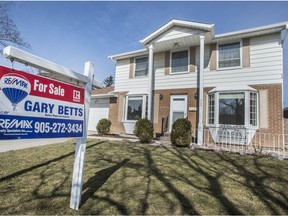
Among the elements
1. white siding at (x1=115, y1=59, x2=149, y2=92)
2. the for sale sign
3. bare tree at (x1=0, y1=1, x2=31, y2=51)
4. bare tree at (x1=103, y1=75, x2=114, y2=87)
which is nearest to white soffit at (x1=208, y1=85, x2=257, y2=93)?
white siding at (x1=115, y1=59, x2=149, y2=92)

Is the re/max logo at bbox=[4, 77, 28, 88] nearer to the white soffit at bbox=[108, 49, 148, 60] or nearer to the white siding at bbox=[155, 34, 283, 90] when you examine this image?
the white siding at bbox=[155, 34, 283, 90]

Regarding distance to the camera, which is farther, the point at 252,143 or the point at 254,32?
the point at 254,32

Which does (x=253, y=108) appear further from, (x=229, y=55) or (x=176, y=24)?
(x=176, y=24)

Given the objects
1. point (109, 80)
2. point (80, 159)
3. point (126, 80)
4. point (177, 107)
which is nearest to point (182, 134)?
point (177, 107)

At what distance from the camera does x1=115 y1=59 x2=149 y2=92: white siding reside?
12586 millimetres

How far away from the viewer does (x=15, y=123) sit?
2.32 meters

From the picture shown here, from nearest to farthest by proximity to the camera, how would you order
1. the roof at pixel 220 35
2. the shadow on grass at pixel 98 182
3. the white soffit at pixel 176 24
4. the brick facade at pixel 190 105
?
the shadow on grass at pixel 98 182, the brick facade at pixel 190 105, the roof at pixel 220 35, the white soffit at pixel 176 24

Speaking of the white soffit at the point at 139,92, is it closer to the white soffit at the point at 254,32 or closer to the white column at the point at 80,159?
the white soffit at the point at 254,32

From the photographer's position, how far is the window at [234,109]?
8953 mm

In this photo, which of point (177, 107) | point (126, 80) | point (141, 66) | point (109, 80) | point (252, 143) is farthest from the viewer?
point (109, 80)

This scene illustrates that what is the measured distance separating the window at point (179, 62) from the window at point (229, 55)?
6.13 ft

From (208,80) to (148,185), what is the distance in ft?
25.8

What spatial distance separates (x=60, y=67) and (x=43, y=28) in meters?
9.03

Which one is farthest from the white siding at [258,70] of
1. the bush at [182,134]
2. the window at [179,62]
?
the bush at [182,134]
